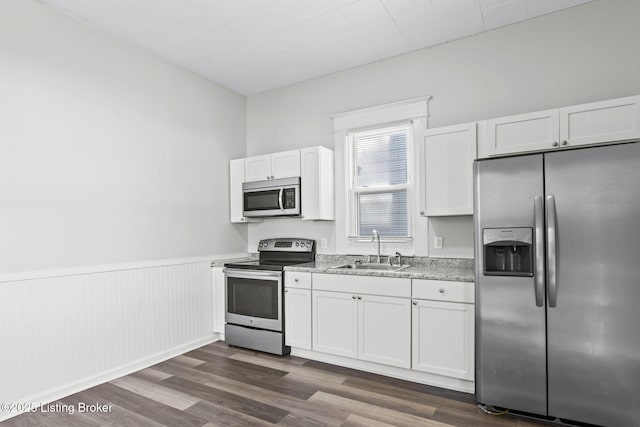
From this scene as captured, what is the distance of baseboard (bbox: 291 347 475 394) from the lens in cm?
268

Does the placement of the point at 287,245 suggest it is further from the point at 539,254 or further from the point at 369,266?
the point at 539,254

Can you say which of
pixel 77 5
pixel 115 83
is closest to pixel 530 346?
pixel 115 83

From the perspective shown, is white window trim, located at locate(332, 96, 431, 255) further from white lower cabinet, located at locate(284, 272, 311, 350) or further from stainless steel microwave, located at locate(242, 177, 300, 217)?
white lower cabinet, located at locate(284, 272, 311, 350)

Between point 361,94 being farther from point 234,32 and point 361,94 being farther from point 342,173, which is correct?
point 234,32

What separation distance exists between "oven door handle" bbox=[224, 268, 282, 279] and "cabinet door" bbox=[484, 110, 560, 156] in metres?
2.15

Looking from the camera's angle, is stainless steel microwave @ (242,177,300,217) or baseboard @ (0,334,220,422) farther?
stainless steel microwave @ (242,177,300,217)

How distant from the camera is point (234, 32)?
310 cm

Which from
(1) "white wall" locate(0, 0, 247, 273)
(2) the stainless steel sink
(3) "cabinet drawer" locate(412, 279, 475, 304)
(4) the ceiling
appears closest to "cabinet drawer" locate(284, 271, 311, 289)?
(2) the stainless steel sink

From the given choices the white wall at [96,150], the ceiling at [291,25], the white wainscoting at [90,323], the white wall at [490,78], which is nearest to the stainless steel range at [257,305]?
the white wainscoting at [90,323]

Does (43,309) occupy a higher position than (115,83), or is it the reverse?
(115,83)

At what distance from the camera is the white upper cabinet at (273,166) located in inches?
151

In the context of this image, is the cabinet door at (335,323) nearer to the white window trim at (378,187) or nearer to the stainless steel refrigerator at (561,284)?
the white window trim at (378,187)

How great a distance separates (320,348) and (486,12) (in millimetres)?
3100

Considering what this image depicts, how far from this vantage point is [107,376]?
2945 mm
